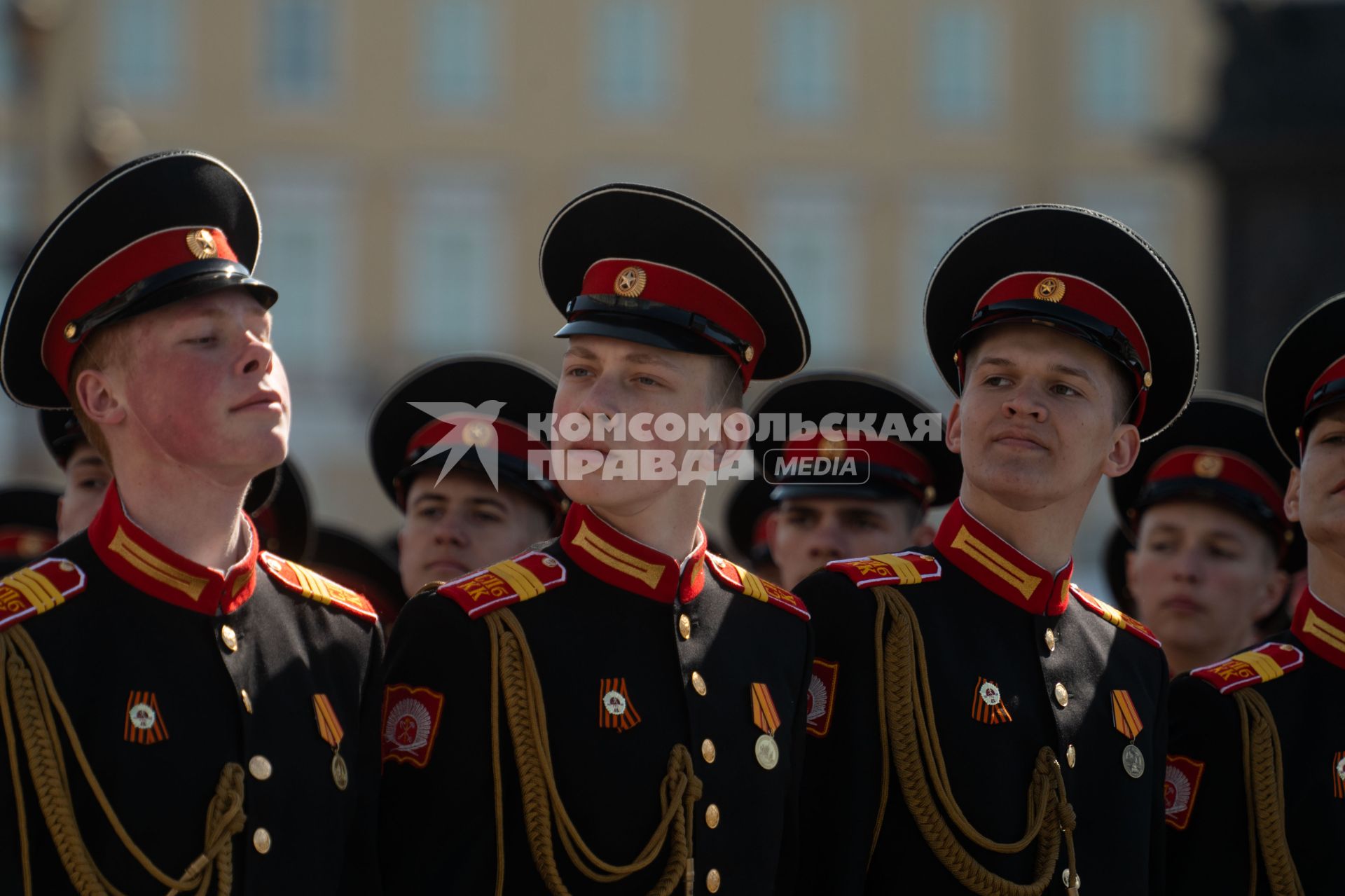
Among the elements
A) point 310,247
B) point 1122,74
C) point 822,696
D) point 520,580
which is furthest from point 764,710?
point 1122,74

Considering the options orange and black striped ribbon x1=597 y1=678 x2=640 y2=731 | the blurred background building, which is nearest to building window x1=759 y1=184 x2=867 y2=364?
the blurred background building

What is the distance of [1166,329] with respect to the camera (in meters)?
4.43

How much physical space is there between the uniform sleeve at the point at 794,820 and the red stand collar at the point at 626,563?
336mm

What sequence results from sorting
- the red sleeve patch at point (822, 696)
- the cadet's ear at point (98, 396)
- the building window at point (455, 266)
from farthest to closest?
the building window at point (455, 266) → the red sleeve patch at point (822, 696) → the cadet's ear at point (98, 396)

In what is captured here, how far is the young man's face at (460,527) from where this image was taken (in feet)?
18.7

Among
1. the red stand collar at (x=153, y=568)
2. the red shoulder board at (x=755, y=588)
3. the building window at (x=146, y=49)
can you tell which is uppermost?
the building window at (x=146, y=49)

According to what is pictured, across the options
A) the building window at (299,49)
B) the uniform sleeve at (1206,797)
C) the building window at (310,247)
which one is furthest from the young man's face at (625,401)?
the building window at (299,49)

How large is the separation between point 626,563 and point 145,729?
→ 1.04 metres

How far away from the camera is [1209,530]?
580 cm

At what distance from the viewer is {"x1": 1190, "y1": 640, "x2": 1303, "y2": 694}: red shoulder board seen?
4.31 metres

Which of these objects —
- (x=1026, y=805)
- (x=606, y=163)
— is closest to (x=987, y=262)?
(x=1026, y=805)

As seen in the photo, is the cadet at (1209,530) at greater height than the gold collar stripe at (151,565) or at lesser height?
greater

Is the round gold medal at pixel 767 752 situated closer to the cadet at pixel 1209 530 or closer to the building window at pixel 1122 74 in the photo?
the cadet at pixel 1209 530

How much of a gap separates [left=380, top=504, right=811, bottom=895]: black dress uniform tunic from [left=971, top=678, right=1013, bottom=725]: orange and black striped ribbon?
357 millimetres
